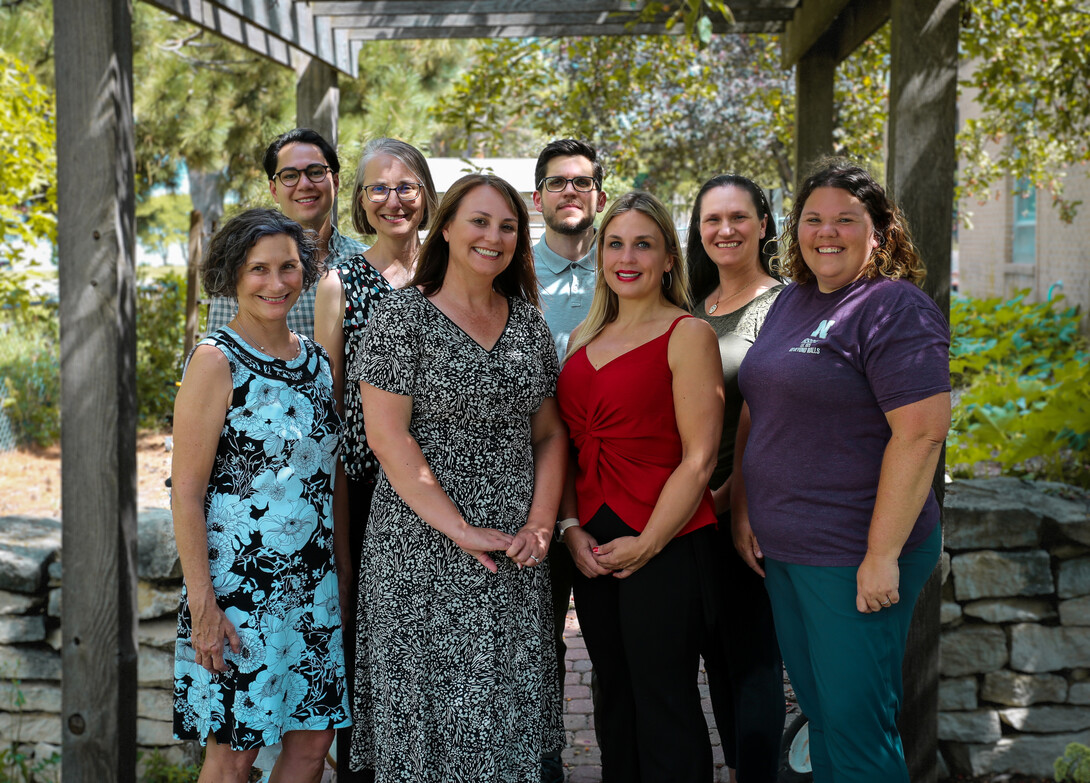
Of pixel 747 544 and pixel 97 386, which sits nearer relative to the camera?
pixel 747 544

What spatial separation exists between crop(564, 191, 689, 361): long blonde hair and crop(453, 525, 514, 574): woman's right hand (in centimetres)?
56

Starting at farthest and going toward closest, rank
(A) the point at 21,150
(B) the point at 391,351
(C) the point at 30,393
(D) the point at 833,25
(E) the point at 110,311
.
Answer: (C) the point at 30,393, (A) the point at 21,150, (D) the point at 833,25, (E) the point at 110,311, (B) the point at 391,351

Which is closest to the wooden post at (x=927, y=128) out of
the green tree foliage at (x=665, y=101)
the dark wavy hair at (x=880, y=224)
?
the dark wavy hair at (x=880, y=224)

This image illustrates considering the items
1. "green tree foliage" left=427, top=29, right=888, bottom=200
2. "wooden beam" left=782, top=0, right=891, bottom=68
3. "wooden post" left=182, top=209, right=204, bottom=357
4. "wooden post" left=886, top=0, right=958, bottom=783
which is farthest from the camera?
"wooden post" left=182, top=209, right=204, bottom=357

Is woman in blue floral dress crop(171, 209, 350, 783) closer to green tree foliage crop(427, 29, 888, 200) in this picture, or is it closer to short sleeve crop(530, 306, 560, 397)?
short sleeve crop(530, 306, 560, 397)

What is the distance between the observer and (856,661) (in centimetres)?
223

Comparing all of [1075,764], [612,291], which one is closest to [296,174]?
[612,291]

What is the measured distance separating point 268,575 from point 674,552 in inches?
40.4

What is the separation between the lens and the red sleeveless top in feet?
8.11

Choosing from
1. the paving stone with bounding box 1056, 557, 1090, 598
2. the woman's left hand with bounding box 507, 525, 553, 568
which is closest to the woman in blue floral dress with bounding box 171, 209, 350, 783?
the woman's left hand with bounding box 507, 525, 553, 568

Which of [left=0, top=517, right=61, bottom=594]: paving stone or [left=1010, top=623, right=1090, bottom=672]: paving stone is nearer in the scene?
[left=0, top=517, right=61, bottom=594]: paving stone

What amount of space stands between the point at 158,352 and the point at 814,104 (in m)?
6.38

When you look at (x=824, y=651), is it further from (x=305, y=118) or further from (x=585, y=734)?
(x=305, y=118)

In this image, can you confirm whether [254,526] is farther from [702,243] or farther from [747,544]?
[702,243]
